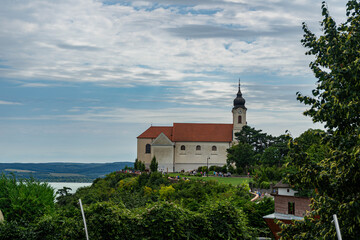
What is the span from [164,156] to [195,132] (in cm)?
981

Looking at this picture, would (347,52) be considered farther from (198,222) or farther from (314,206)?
(198,222)

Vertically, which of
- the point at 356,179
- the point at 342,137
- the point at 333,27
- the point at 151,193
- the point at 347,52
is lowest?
the point at 151,193

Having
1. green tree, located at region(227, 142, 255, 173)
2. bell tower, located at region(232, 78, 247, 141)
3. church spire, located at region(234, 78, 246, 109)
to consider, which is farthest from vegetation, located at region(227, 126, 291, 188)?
church spire, located at region(234, 78, 246, 109)

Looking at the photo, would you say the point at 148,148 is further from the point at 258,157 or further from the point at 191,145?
the point at 258,157

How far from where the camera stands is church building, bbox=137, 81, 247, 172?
297ft

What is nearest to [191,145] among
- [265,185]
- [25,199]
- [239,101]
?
[239,101]

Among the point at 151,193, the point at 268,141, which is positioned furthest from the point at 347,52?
the point at 268,141

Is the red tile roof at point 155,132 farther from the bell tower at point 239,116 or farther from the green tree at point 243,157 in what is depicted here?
the green tree at point 243,157

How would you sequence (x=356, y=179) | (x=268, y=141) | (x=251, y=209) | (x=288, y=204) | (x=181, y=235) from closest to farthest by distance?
(x=356, y=179) → (x=181, y=235) → (x=288, y=204) → (x=251, y=209) → (x=268, y=141)

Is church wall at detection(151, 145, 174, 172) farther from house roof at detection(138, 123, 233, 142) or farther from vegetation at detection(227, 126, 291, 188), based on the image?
vegetation at detection(227, 126, 291, 188)

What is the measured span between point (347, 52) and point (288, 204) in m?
16.0

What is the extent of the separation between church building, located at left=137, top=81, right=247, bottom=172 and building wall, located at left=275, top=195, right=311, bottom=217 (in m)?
65.7

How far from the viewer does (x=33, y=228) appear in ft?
58.5

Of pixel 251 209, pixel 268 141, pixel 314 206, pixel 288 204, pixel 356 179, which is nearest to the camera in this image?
pixel 356 179
